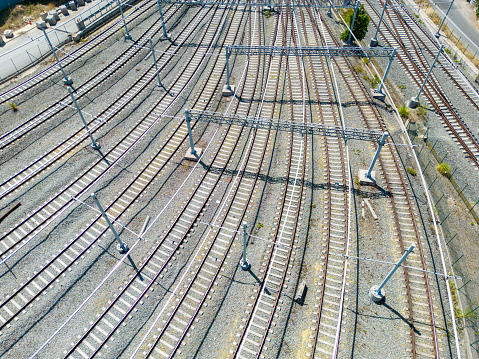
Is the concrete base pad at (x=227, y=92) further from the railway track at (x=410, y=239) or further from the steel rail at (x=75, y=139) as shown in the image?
the railway track at (x=410, y=239)

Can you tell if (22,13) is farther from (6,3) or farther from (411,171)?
(411,171)

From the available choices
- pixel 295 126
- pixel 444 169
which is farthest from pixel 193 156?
pixel 444 169

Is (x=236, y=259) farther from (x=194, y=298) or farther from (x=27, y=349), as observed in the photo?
(x=27, y=349)

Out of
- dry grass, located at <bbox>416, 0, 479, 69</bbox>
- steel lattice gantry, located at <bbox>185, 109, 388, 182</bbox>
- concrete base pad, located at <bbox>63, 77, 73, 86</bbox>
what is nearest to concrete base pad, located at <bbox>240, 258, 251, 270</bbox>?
steel lattice gantry, located at <bbox>185, 109, 388, 182</bbox>

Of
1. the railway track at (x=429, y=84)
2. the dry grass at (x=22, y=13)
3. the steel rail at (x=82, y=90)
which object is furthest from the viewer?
the dry grass at (x=22, y=13)

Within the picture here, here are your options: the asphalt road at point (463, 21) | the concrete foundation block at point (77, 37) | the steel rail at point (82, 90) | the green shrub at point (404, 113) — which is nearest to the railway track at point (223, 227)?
the green shrub at point (404, 113)

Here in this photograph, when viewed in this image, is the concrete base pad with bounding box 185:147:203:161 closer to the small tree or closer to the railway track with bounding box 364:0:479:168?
the railway track with bounding box 364:0:479:168
